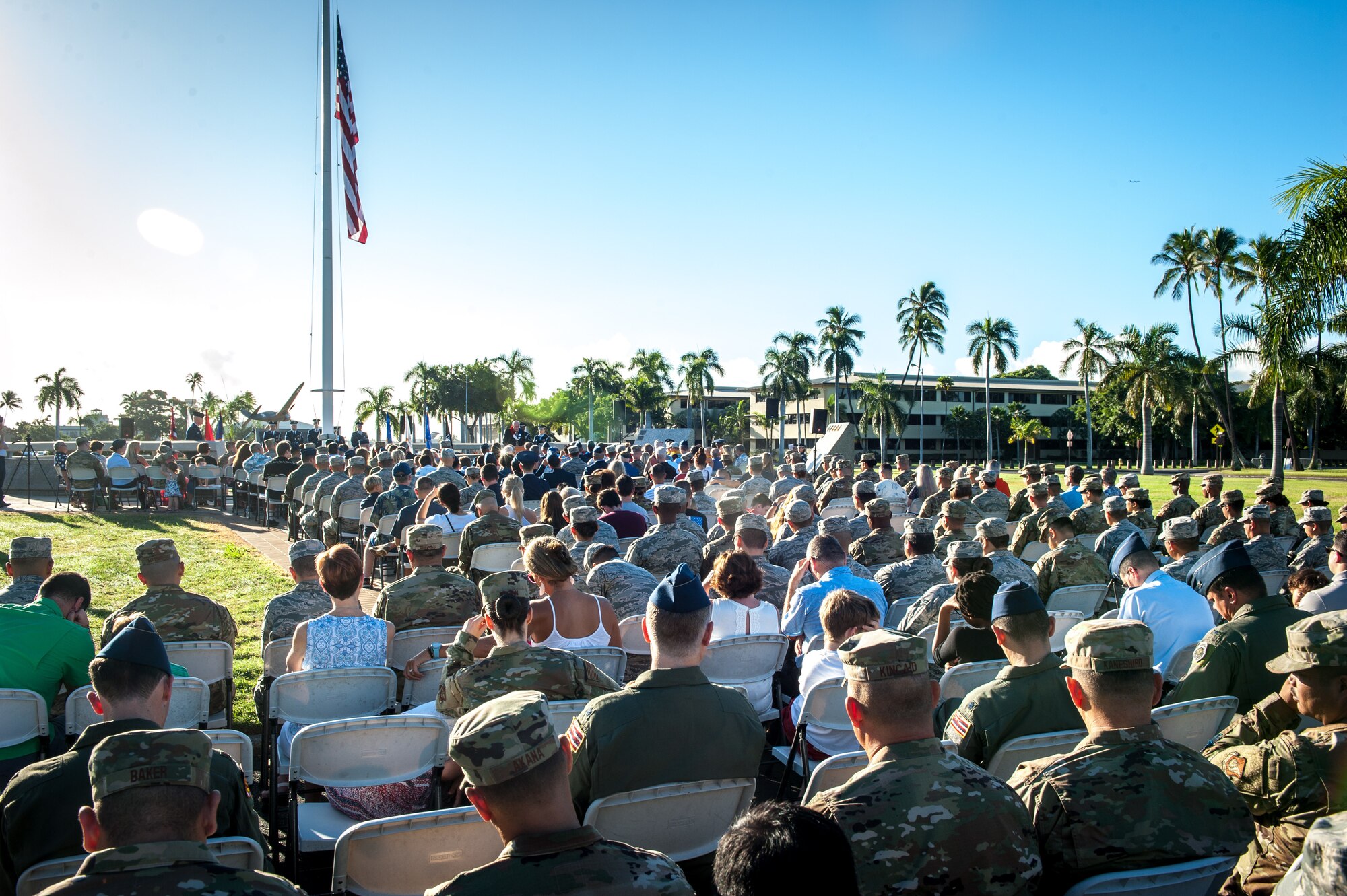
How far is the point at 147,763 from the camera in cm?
215

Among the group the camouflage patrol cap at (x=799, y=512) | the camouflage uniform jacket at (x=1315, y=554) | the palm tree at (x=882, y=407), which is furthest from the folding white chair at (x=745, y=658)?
the palm tree at (x=882, y=407)

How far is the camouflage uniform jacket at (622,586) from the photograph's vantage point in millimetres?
6375

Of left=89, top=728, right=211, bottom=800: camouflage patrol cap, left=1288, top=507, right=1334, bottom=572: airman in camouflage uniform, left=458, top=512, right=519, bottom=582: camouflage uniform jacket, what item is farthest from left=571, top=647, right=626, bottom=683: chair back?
left=1288, top=507, right=1334, bottom=572: airman in camouflage uniform

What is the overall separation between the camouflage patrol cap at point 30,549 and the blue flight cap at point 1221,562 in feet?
23.4

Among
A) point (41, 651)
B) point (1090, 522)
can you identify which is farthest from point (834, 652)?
point (1090, 522)

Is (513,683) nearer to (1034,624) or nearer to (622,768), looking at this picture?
(622,768)

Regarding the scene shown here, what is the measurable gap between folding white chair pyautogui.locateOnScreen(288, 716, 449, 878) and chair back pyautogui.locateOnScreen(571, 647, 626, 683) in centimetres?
111

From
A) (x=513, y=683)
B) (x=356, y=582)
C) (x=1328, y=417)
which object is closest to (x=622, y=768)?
(x=513, y=683)

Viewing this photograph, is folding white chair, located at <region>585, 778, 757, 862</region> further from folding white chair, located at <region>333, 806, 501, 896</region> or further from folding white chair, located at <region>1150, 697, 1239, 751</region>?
folding white chair, located at <region>1150, 697, 1239, 751</region>

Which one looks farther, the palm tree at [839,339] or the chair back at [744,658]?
the palm tree at [839,339]

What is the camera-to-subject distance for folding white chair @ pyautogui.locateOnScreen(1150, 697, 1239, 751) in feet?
11.8

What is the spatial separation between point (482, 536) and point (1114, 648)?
22.5 ft

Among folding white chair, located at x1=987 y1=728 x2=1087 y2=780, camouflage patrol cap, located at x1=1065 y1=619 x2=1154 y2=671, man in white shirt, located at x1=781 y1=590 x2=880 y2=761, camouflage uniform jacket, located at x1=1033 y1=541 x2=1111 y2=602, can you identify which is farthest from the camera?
camouflage uniform jacket, located at x1=1033 y1=541 x2=1111 y2=602

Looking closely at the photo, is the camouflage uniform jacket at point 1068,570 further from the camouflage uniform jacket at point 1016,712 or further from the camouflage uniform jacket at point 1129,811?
the camouflage uniform jacket at point 1129,811
